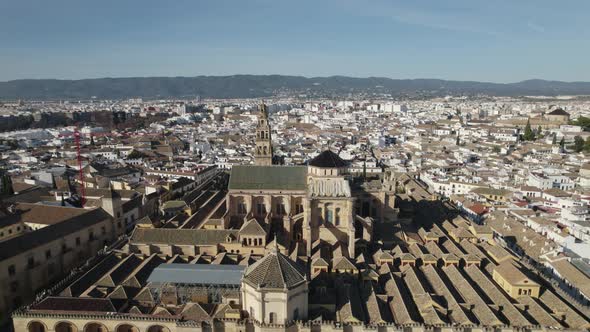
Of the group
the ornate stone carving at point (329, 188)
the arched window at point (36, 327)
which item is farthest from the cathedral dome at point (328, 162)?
the arched window at point (36, 327)

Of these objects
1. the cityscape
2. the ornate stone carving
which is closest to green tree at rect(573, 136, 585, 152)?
the cityscape

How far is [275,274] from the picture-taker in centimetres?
2708

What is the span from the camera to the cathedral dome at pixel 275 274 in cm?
2677

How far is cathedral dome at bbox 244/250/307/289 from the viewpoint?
26773mm

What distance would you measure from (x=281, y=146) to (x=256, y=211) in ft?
228

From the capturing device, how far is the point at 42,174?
232ft

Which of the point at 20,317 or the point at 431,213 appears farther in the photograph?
the point at 431,213

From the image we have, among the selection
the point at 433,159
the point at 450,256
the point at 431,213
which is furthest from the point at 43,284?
the point at 433,159

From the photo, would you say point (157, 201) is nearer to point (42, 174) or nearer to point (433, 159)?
point (42, 174)

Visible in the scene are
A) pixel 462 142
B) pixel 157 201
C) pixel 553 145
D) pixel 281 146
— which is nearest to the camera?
pixel 157 201

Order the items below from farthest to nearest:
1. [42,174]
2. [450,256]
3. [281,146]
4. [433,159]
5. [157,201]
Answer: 1. [281,146]
2. [433,159]
3. [42,174]
4. [157,201]
5. [450,256]

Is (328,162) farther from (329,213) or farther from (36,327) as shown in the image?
(36,327)

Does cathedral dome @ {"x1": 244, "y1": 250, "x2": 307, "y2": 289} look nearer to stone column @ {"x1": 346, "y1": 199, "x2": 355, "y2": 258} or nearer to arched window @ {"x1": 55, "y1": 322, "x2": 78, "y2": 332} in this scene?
stone column @ {"x1": 346, "y1": 199, "x2": 355, "y2": 258}

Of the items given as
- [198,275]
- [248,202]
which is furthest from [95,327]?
[248,202]
